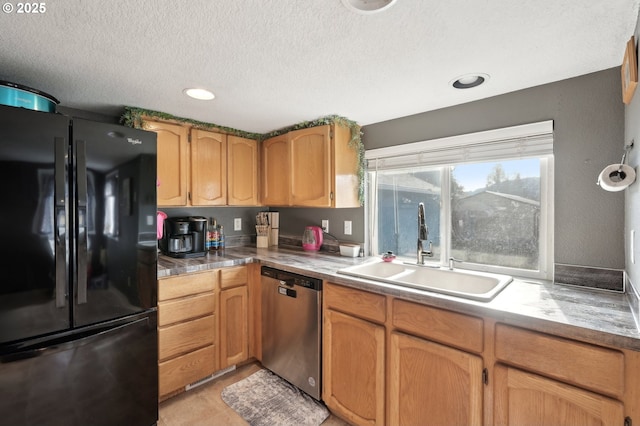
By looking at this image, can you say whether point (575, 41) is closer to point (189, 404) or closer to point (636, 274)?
point (636, 274)

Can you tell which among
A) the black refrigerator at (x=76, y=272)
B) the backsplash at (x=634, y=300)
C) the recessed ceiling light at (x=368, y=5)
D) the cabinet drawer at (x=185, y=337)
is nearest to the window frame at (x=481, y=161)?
the backsplash at (x=634, y=300)

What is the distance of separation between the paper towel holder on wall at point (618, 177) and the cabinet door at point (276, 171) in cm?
203

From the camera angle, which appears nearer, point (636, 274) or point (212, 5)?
point (212, 5)

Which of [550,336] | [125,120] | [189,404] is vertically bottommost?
[189,404]

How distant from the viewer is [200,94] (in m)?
1.85

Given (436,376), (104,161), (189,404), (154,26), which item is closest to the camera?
(154,26)

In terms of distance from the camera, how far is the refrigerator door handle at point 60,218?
4.51 ft

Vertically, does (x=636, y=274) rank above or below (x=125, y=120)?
below

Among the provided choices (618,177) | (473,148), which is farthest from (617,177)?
(473,148)

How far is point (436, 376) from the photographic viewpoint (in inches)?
55.5

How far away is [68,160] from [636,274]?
253cm

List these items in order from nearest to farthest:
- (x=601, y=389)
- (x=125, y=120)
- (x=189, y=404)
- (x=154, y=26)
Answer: (x=601, y=389) → (x=154, y=26) → (x=189, y=404) → (x=125, y=120)

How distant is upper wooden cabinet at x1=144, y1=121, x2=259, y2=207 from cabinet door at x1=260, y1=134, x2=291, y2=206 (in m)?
0.10

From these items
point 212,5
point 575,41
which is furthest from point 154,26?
point 575,41
